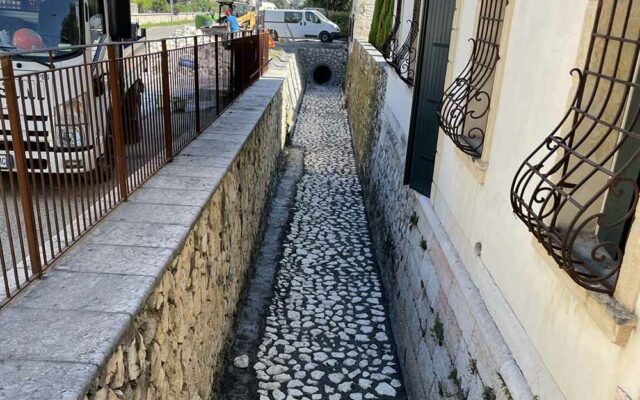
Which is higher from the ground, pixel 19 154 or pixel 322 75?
pixel 19 154

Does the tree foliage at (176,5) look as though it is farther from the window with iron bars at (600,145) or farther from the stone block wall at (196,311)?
the window with iron bars at (600,145)

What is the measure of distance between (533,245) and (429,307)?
207cm

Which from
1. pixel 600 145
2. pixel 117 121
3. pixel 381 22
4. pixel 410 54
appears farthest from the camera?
pixel 381 22

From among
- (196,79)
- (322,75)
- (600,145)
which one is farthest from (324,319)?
(322,75)

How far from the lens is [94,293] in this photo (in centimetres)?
292

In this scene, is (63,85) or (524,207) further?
(63,85)

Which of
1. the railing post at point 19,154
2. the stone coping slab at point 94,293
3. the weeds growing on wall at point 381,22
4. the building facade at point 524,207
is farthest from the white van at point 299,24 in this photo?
the railing post at point 19,154

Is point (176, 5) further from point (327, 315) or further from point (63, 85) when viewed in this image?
point (63, 85)

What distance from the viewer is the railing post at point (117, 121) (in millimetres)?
3836

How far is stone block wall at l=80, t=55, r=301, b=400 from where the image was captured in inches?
110

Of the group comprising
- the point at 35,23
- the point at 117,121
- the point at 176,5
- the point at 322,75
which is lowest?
the point at 322,75

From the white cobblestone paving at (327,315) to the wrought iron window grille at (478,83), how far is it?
2.60 meters

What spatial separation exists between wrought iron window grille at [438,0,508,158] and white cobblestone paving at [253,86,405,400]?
260cm

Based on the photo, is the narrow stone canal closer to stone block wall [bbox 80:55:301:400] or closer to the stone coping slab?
stone block wall [bbox 80:55:301:400]
